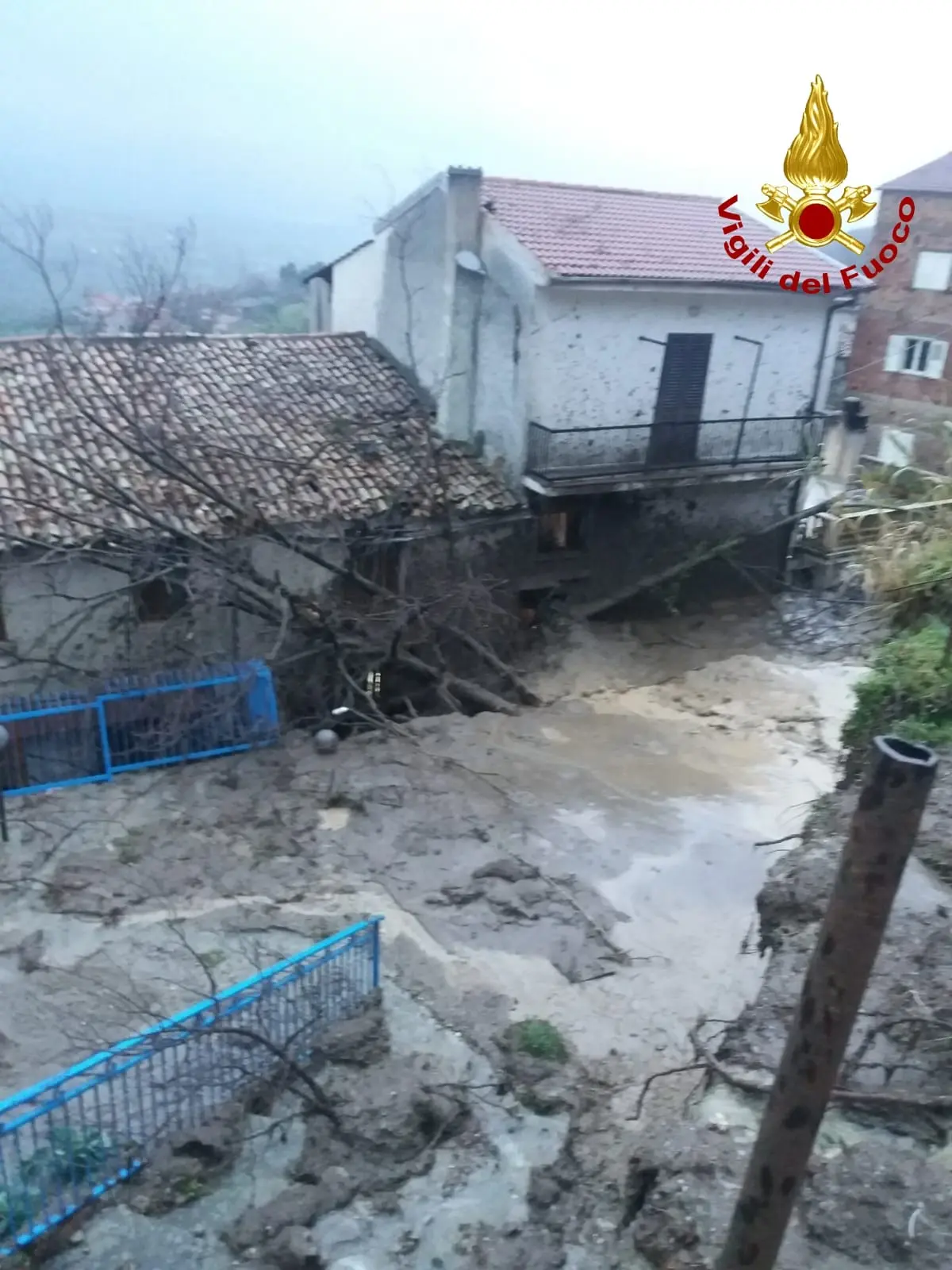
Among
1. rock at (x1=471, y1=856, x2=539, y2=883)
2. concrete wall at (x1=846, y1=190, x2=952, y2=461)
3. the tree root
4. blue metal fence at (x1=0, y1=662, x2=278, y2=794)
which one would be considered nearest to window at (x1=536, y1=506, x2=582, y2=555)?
blue metal fence at (x1=0, y1=662, x2=278, y2=794)

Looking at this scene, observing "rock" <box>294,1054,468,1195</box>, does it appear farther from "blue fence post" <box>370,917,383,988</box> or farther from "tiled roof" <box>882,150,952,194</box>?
"tiled roof" <box>882,150,952,194</box>

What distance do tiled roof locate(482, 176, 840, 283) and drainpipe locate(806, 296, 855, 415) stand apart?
465 millimetres

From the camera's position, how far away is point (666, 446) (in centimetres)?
1619

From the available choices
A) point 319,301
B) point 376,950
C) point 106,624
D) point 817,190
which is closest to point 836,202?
point 817,190

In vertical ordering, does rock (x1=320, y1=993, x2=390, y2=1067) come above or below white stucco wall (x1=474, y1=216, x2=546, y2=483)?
below

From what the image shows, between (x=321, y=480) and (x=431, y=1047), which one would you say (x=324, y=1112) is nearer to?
(x=431, y=1047)

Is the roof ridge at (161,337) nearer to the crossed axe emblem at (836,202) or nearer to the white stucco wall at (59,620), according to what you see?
the white stucco wall at (59,620)

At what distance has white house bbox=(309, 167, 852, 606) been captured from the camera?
48.2ft

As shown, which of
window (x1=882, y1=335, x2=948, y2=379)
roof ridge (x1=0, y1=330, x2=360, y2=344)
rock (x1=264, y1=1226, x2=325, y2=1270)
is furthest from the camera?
window (x1=882, y1=335, x2=948, y2=379)

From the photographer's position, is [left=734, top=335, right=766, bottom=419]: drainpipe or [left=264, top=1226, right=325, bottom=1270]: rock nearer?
[left=264, top=1226, right=325, bottom=1270]: rock

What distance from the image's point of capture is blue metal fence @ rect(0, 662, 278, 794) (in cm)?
1074

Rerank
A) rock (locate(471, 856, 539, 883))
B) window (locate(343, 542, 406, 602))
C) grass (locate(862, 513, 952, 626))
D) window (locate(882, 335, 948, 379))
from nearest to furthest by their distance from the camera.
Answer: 1. grass (locate(862, 513, 952, 626))
2. rock (locate(471, 856, 539, 883))
3. window (locate(343, 542, 406, 602))
4. window (locate(882, 335, 948, 379))

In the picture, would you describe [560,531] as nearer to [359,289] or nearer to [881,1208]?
[359,289]

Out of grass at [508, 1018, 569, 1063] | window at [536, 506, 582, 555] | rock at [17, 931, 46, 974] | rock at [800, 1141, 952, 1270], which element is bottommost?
rock at [17, 931, 46, 974]
